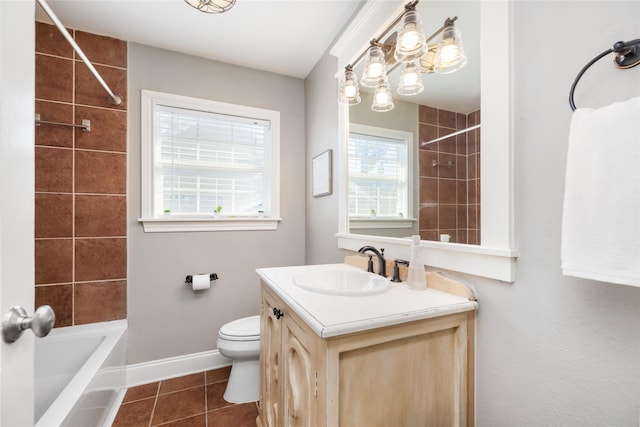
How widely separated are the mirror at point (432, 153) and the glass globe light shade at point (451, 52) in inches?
0.8

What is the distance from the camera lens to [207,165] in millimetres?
2193

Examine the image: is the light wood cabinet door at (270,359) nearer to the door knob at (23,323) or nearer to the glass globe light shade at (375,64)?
the door knob at (23,323)

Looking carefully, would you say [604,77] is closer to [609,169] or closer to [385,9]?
[609,169]

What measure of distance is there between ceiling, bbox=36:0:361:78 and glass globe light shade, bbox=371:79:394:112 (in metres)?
0.65

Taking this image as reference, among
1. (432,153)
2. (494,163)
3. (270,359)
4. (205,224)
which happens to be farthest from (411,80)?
(205,224)

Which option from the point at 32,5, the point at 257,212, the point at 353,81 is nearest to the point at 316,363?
the point at 32,5

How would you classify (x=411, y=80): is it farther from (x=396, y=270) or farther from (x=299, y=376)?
(x=299, y=376)

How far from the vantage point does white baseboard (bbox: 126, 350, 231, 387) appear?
6.32 feet

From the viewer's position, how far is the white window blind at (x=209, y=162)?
6.86 ft

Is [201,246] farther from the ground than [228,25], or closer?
closer

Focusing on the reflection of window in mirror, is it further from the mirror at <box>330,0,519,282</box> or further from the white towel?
the white towel

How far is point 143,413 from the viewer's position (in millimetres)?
1630

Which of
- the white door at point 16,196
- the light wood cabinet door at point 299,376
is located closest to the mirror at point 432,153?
the light wood cabinet door at point 299,376

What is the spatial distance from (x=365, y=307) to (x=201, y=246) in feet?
5.51
